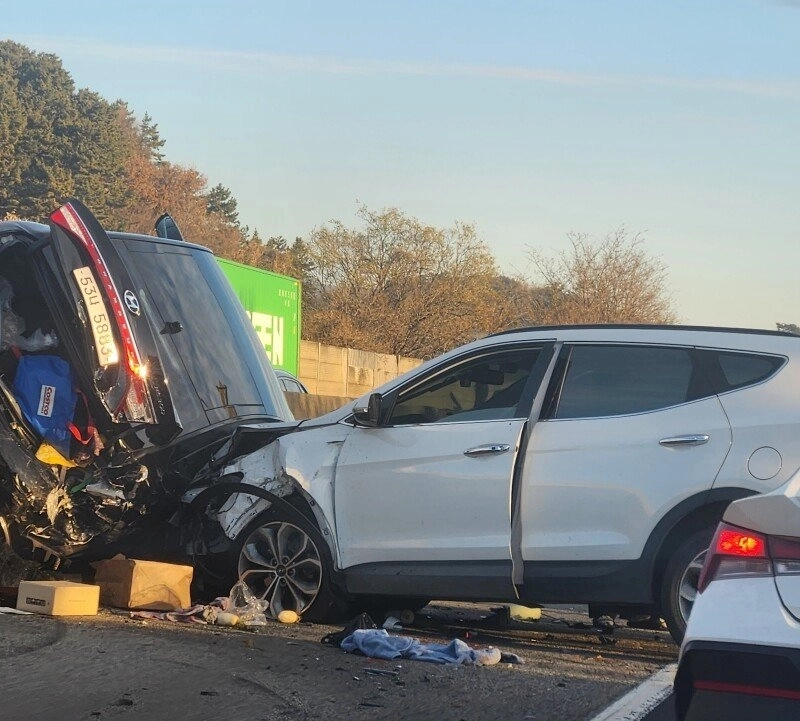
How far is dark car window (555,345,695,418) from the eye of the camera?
6.72 m

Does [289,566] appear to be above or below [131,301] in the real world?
below

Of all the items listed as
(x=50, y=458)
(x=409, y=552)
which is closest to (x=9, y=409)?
(x=50, y=458)

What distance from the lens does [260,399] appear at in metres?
8.91

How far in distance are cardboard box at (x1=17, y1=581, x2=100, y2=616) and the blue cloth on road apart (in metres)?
1.70

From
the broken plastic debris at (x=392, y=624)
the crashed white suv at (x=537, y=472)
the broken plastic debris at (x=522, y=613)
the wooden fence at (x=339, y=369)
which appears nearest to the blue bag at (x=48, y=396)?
the crashed white suv at (x=537, y=472)

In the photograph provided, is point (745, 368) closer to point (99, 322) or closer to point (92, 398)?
point (99, 322)

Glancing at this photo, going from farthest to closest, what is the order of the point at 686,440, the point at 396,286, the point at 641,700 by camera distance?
1. the point at 396,286
2. the point at 686,440
3. the point at 641,700

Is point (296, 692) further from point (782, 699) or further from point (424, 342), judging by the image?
point (424, 342)

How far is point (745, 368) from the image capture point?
6613mm

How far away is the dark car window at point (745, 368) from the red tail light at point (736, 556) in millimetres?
3094

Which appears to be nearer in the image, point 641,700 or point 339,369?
point 641,700

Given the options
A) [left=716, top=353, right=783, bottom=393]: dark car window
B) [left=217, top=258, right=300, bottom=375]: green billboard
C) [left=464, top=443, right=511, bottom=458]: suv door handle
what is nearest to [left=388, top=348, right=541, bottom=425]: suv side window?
[left=464, top=443, right=511, bottom=458]: suv door handle

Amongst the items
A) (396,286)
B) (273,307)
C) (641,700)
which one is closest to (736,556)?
(641,700)

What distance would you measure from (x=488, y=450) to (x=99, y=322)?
262 cm
